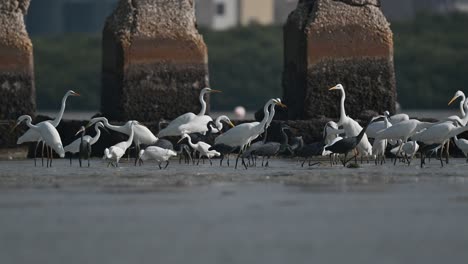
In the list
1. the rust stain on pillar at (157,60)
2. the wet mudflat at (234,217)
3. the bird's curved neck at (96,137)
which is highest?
the rust stain on pillar at (157,60)

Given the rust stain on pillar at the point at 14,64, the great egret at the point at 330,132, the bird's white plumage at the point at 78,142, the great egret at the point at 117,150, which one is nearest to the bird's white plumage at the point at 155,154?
the great egret at the point at 117,150

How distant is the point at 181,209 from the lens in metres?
14.8

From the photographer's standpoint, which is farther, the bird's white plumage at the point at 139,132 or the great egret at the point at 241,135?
the bird's white plumage at the point at 139,132

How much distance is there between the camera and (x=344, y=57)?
24656 millimetres

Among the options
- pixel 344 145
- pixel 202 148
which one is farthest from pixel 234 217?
pixel 202 148

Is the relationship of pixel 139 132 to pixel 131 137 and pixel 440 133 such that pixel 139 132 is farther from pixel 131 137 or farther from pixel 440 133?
pixel 440 133

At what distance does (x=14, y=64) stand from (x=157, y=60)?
258 centimetres

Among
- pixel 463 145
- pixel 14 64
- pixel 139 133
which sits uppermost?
pixel 14 64

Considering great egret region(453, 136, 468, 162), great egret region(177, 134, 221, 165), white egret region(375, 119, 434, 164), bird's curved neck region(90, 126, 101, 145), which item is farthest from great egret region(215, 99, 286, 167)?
great egret region(453, 136, 468, 162)

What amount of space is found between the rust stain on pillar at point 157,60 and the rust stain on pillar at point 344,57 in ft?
5.34

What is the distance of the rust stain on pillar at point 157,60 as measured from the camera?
2455cm

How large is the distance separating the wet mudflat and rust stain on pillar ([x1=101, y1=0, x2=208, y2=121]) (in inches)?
197

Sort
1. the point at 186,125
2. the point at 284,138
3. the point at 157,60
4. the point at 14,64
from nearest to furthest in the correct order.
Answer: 1. the point at 284,138
2. the point at 186,125
3. the point at 157,60
4. the point at 14,64

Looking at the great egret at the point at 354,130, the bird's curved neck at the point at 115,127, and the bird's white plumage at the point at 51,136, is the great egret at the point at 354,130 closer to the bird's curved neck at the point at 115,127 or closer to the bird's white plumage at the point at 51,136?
the bird's curved neck at the point at 115,127
